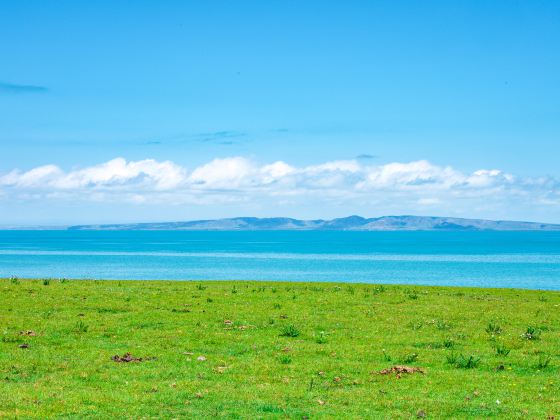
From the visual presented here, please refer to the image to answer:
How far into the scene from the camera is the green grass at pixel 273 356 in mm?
17312

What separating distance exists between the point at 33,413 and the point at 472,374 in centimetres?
1358

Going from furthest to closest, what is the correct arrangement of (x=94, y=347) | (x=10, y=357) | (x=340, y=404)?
(x=94, y=347) < (x=10, y=357) < (x=340, y=404)

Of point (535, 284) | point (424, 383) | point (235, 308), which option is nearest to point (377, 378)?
point (424, 383)

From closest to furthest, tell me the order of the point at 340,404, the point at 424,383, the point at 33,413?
the point at 33,413 < the point at 340,404 < the point at 424,383

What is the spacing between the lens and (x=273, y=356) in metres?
23.5

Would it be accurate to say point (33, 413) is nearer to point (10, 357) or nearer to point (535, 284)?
point (10, 357)

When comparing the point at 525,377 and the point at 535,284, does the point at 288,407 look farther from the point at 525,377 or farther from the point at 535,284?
the point at 535,284

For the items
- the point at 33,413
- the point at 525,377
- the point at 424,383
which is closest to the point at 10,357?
the point at 33,413

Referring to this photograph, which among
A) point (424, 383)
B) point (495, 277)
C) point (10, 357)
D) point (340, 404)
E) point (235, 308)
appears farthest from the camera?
point (495, 277)

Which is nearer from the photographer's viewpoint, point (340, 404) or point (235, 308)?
point (340, 404)

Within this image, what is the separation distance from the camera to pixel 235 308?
35.5 m

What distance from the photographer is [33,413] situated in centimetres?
1612

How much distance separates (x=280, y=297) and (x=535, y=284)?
78.3 meters

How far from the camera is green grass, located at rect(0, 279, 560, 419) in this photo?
1731 cm
